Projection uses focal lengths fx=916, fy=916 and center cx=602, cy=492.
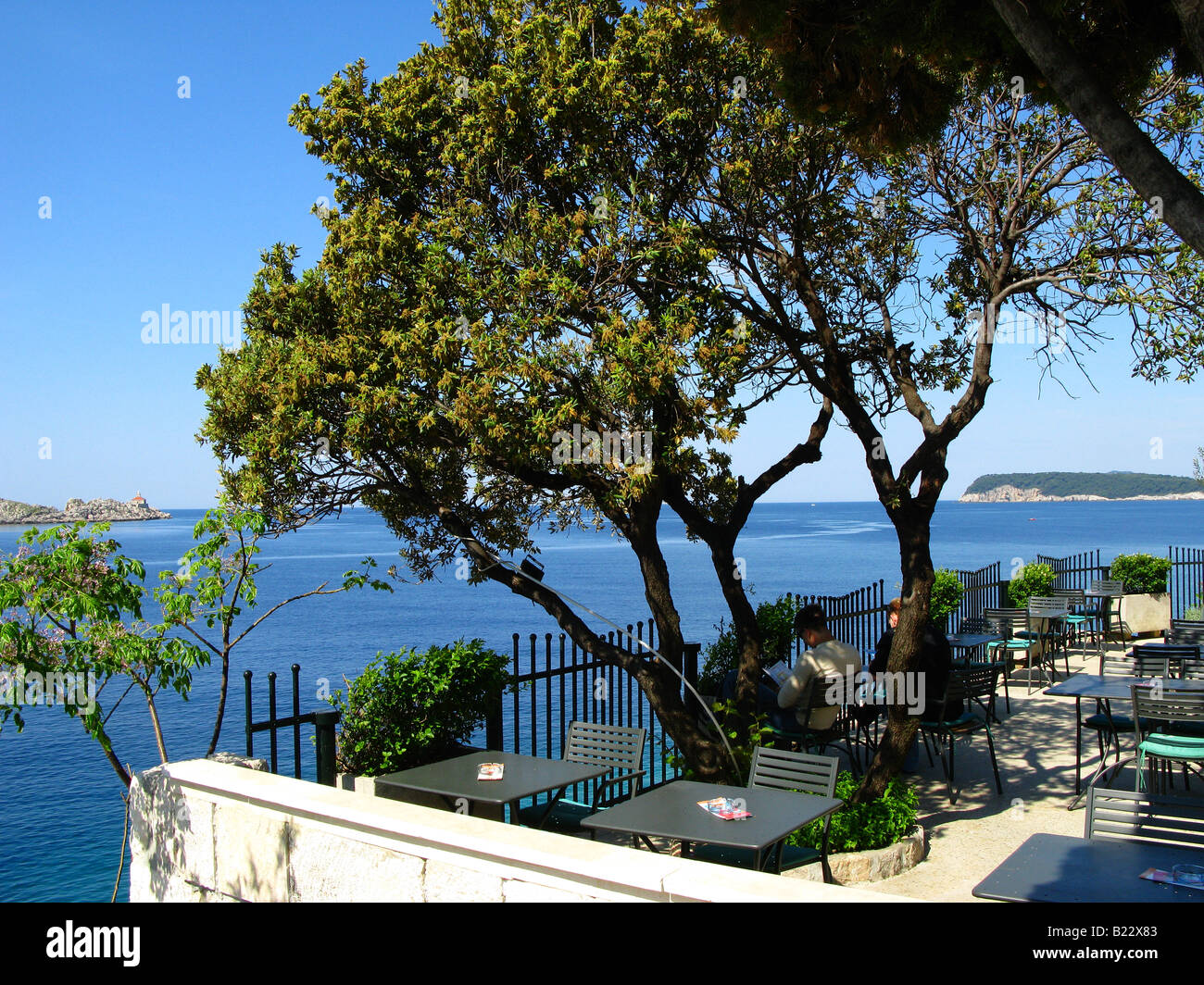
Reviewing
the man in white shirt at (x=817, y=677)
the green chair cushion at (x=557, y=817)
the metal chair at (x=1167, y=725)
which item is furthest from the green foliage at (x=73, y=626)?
the metal chair at (x=1167, y=725)

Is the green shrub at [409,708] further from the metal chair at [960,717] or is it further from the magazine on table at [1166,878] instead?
the magazine on table at [1166,878]

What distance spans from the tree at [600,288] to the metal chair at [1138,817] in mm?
2719

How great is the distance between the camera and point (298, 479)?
7402 millimetres

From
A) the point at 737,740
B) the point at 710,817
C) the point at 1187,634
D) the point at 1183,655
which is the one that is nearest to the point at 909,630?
the point at 737,740

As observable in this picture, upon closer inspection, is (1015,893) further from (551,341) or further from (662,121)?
(662,121)

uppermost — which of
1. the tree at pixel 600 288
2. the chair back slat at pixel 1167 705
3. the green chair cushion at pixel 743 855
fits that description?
the tree at pixel 600 288

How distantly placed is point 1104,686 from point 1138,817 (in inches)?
150

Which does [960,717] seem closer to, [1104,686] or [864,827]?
[1104,686]

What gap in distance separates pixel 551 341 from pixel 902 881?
456cm

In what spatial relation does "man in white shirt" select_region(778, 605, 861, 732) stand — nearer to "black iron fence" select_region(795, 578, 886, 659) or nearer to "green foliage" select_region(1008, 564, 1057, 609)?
"black iron fence" select_region(795, 578, 886, 659)

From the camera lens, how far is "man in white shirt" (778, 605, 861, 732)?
802 centimetres

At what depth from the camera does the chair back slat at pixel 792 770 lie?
5.79 meters
